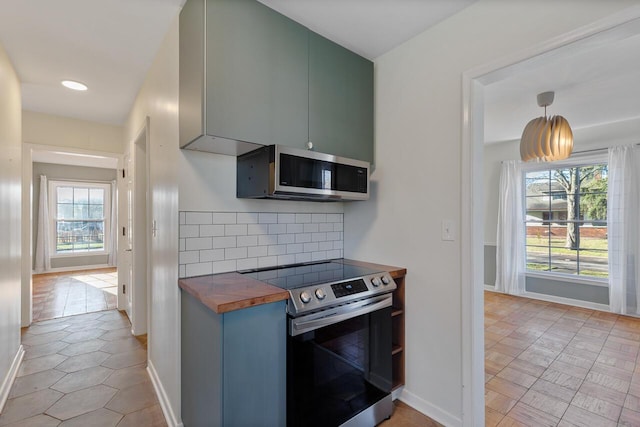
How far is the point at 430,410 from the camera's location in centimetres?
183

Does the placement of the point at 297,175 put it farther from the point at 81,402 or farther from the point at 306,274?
the point at 81,402

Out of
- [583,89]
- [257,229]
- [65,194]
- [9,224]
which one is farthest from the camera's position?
[65,194]

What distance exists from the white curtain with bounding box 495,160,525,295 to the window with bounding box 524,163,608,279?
0.20 metres

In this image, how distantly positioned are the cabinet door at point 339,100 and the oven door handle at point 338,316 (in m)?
0.97

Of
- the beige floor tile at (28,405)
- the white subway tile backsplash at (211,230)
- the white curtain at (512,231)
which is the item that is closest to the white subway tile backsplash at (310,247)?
the white subway tile backsplash at (211,230)

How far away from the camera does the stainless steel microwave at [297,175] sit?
1597 mm

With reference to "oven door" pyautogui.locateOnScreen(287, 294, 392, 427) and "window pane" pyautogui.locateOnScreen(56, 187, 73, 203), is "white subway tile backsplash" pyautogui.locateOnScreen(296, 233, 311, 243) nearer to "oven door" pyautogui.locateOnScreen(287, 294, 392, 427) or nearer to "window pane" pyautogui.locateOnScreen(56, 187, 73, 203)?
"oven door" pyautogui.locateOnScreen(287, 294, 392, 427)

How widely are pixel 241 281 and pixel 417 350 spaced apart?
1206 mm

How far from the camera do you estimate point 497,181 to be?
5027 millimetres

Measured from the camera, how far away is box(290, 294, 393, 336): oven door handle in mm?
1399

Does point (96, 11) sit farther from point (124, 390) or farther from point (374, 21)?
point (124, 390)

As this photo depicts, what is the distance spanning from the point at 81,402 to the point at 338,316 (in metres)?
1.93

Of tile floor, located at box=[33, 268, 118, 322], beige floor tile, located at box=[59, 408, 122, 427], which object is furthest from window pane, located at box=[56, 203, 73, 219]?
beige floor tile, located at box=[59, 408, 122, 427]

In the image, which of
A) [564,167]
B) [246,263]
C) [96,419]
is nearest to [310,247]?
[246,263]
